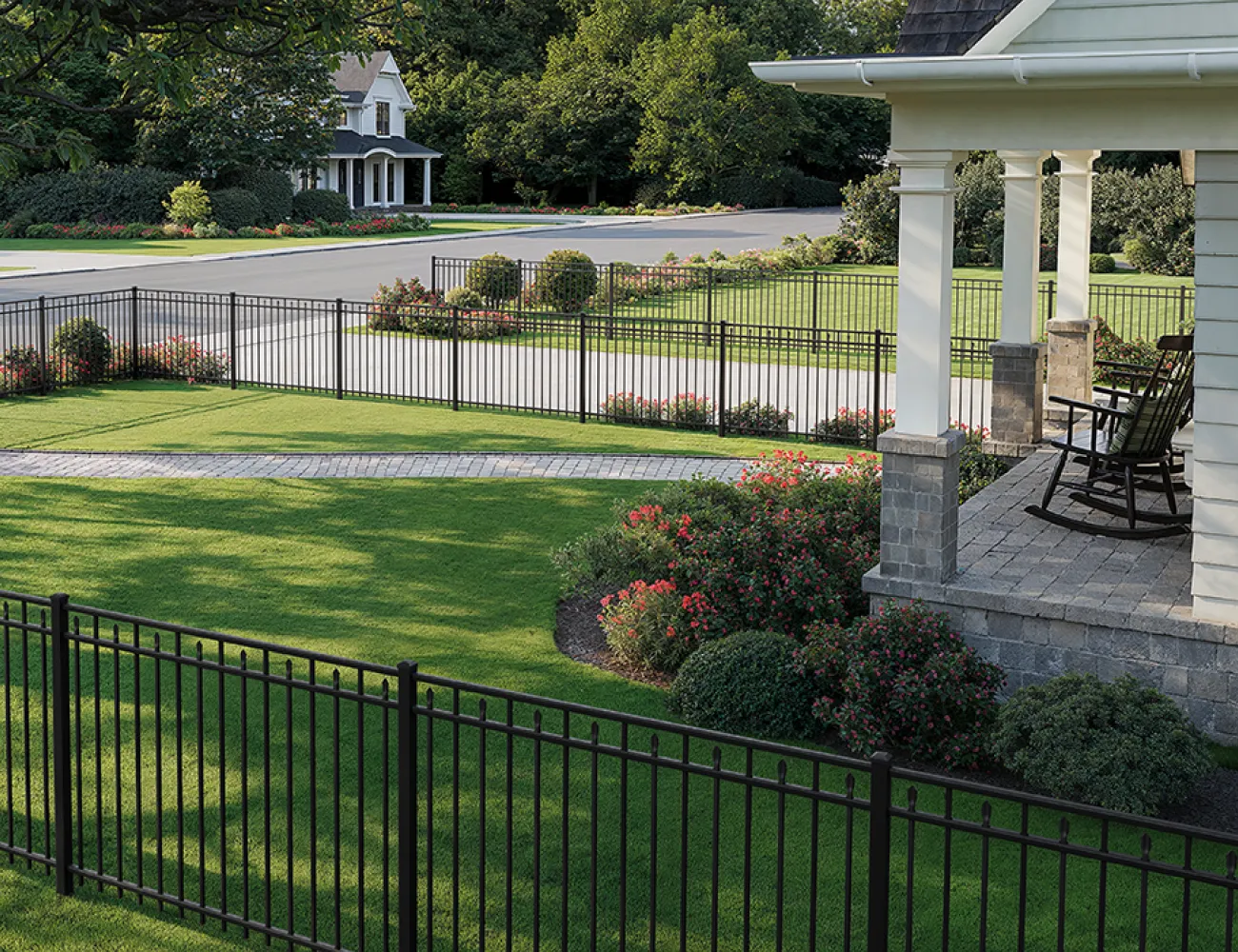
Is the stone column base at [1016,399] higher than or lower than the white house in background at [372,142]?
lower

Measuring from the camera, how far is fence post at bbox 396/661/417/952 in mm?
5977

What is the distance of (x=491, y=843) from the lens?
7.48m

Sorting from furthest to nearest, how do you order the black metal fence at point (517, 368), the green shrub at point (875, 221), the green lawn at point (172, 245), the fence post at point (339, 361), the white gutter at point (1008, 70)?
the green lawn at point (172, 245) < the green shrub at point (875, 221) < the fence post at point (339, 361) < the black metal fence at point (517, 368) < the white gutter at point (1008, 70)

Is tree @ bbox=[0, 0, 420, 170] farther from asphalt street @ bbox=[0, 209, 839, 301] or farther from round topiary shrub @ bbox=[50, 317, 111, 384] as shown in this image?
asphalt street @ bbox=[0, 209, 839, 301]

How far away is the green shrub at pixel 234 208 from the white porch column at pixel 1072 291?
4397cm

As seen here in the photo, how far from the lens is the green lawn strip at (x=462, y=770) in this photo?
6.87 metres

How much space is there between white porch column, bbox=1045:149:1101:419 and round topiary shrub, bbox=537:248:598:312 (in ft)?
52.4

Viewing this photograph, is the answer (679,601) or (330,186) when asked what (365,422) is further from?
(330,186)

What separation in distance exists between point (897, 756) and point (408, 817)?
3.54 meters

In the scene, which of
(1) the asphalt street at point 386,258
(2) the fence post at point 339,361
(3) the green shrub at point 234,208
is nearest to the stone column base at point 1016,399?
(2) the fence post at point 339,361

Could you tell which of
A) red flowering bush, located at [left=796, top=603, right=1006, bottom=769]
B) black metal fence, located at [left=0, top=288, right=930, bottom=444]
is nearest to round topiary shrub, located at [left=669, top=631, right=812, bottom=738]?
red flowering bush, located at [left=796, top=603, right=1006, bottom=769]

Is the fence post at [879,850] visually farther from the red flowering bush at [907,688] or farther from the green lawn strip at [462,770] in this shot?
the red flowering bush at [907,688]

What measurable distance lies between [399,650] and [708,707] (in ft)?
7.66

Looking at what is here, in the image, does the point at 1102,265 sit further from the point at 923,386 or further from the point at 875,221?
the point at 923,386
